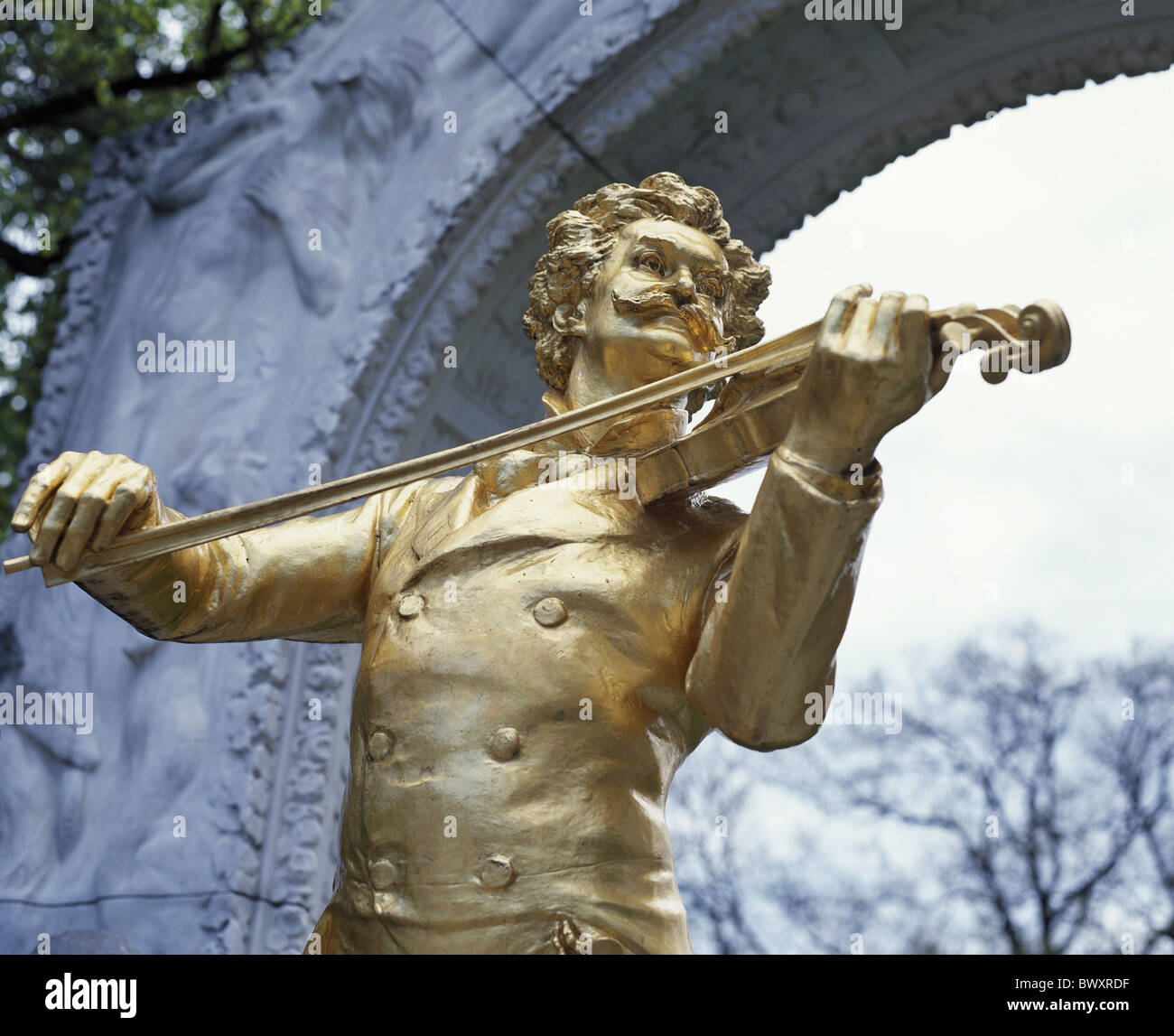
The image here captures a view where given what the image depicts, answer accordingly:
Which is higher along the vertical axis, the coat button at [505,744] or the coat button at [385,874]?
the coat button at [505,744]

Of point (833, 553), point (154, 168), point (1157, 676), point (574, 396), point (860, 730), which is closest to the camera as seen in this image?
point (833, 553)

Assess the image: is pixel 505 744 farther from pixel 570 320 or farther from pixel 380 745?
pixel 570 320

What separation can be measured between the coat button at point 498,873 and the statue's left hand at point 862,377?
0.62 meters

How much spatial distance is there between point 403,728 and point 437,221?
2.82 meters

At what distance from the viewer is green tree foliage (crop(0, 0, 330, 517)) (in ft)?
20.6

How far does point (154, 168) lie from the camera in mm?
5414

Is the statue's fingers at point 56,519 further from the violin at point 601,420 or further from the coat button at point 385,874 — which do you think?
the coat button at point 385,874

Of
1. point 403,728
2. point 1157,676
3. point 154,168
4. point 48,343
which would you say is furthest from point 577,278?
point 1157,676

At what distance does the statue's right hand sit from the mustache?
75 cm

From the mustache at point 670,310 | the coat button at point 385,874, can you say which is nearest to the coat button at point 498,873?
the coat button at point 385,874

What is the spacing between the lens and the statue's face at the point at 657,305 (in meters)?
2.57

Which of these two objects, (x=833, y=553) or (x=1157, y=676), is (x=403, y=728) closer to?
(x=833, y=553)

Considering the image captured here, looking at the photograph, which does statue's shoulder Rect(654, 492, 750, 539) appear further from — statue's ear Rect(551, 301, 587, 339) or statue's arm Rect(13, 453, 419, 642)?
statue's arm Rect(13, 453, 419, 642)

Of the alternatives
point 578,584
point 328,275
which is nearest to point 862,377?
point 578,584
